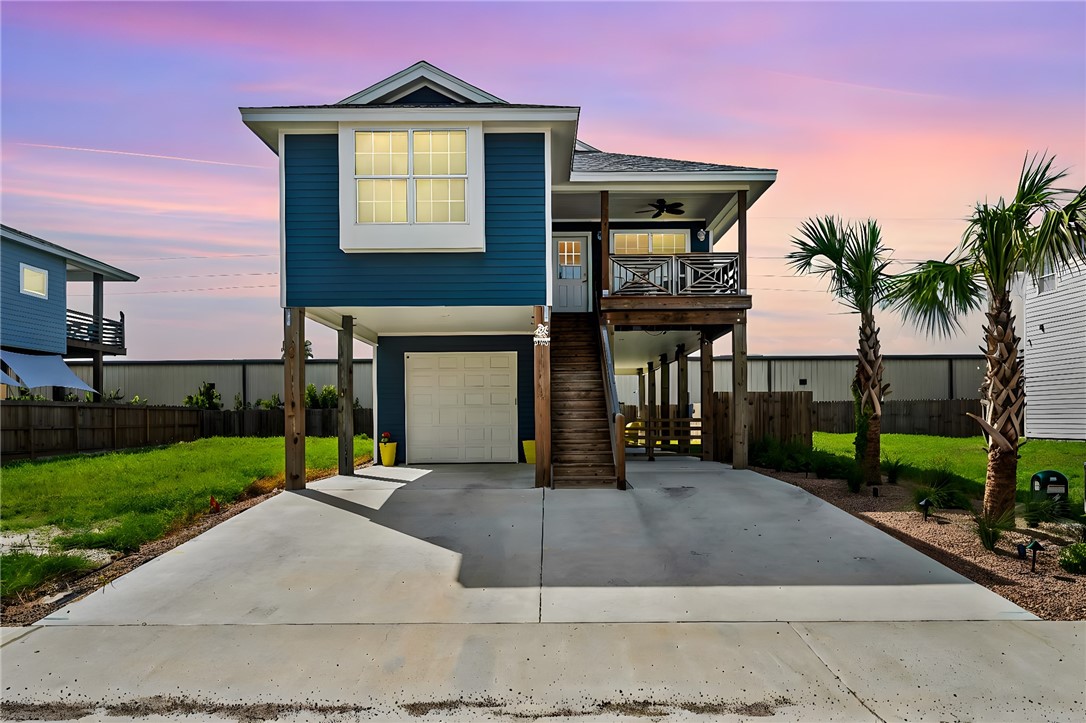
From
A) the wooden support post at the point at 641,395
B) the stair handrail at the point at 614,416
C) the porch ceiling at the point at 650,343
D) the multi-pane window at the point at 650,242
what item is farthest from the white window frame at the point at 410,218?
the wooden support post at the point at 641,395

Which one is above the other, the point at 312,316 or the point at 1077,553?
the point at 312,316

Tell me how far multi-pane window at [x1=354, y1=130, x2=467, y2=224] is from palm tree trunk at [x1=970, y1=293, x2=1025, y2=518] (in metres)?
7.61

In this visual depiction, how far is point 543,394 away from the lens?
12672 mm

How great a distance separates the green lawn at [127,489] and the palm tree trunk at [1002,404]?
10.5 m

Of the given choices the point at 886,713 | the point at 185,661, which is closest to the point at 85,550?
the point at 185,661

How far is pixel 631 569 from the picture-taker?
8180 mm

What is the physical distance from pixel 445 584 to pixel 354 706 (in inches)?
107

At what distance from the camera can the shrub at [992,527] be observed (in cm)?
856

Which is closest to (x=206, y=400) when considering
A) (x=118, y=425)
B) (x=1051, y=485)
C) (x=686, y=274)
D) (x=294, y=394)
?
(x=118, y=425)

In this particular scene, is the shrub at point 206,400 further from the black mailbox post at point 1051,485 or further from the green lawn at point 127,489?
the black mailbox post at point 1051,485

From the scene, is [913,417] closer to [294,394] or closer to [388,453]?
[388,453]

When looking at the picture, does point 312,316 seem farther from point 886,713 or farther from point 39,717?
point 886,713

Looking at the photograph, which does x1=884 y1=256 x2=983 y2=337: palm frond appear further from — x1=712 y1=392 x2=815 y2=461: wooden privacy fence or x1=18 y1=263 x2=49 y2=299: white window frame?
x1=18 y1=263 x2=49 y2=299: white window frame

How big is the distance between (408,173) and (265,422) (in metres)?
19.7
